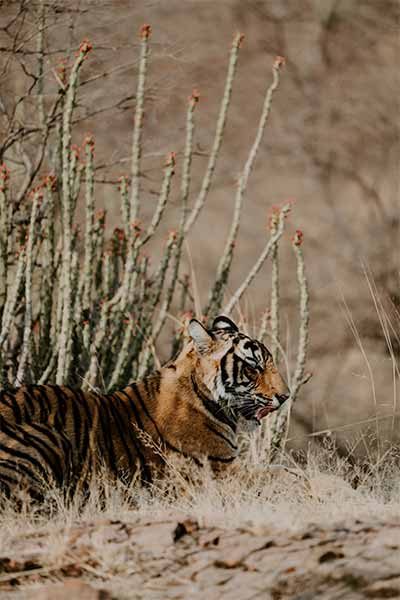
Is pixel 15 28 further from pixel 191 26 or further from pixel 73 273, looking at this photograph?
pixel 191 26

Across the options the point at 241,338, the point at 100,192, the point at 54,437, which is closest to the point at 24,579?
the point at 54,437

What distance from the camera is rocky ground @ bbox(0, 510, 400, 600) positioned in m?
3.53

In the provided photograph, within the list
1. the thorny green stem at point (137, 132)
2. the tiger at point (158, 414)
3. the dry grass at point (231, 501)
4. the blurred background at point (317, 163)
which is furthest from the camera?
the blurred background at point (317, 163)

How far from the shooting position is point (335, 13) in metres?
14.3

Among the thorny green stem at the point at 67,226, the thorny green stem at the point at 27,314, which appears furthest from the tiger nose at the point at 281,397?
the thorny green stem at the point at 27,314

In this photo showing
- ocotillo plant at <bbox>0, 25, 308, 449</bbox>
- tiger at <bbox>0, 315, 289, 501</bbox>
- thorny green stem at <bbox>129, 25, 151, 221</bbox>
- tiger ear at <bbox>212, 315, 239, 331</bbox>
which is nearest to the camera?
tiger at <bbox>0, 315, 289, 501</bbox>

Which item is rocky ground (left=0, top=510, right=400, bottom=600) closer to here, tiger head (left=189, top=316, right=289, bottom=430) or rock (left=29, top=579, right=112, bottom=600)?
rock (left=29, top=579, right=112, bottom=600)

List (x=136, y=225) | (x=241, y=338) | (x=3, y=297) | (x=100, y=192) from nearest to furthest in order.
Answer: (x=241, y=338) → (x=136, y=225) → (x=3, y=297) → (x=100, y=192)

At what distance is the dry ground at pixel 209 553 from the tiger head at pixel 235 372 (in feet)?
3.38

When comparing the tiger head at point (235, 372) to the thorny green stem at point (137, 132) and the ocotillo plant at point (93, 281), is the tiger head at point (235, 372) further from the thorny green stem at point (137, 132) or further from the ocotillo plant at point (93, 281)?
the thorny green stem at point (137, 132)

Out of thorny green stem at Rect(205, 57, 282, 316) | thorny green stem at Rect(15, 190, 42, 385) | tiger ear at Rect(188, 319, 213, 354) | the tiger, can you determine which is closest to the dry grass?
the tiger

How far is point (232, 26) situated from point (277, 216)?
7.90m

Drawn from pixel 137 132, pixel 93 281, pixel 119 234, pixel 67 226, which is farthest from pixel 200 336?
pixel 119 234

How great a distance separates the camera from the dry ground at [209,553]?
11.6 feet
